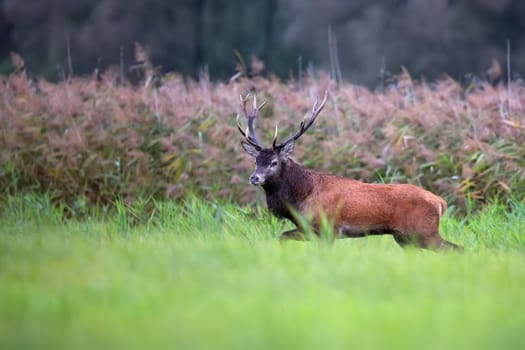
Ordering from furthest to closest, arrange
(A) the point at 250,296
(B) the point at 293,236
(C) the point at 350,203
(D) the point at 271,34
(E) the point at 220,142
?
(D) the point at 271,34 < (E) the point at 220,142 < (C) the point at 350,203 < (B) the point at 293,236 < (A) the point at 250,296

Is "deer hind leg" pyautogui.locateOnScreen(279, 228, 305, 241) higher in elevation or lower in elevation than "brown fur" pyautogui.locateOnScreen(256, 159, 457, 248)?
lower

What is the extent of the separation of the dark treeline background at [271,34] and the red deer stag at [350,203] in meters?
14.1

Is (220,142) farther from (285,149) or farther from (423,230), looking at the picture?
(423,230)

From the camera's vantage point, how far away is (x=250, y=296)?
15.9 feet

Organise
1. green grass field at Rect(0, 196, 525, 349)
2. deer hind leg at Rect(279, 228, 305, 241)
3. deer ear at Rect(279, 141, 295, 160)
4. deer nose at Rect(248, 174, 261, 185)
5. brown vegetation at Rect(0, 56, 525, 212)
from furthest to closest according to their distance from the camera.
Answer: brown vegetation at Rect(0, 56, 525, 212), deer ear at Rect(279, 141, 295, 160), deer nose at Rect(248, 174, 261, 185), deer hind leg at Rect(279, 228, 305, 241), green grass field at Rect(0, 196, 525, 349)

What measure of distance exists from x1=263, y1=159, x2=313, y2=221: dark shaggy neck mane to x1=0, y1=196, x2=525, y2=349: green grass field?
0.85 meters

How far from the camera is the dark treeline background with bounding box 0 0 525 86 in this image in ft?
72.6

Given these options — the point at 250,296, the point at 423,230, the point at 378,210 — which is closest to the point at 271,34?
the point at 378,210

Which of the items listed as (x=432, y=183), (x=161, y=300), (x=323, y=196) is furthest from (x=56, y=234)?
(x=432, y=183)

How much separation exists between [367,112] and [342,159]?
98cm

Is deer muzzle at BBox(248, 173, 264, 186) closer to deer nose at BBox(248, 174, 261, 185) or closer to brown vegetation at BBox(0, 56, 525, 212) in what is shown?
deer nose at BBox(248, 174, 261, 185)

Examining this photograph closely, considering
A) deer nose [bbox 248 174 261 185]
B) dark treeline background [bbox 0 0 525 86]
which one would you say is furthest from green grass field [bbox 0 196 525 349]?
dark treeline background [bbox 0 0 525 86]

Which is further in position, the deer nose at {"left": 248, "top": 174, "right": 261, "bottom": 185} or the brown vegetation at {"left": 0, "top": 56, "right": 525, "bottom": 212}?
the brown vegetation at {"left": 0, "top": 56, "right": 525, "bottom": 212}

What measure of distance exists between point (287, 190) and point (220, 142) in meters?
3.10
